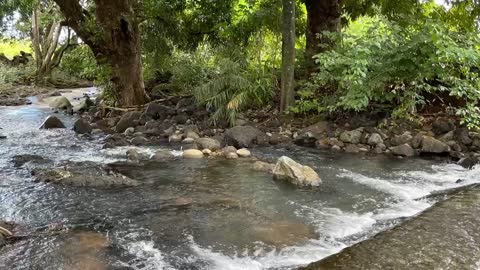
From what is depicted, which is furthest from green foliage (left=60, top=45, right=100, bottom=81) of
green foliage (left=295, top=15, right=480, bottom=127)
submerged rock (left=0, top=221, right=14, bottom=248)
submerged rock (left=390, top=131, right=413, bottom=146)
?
submerged rock (left=0, top=221, right=14, bottom=248)

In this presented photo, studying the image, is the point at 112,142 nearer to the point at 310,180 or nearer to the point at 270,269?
the point at 310,180

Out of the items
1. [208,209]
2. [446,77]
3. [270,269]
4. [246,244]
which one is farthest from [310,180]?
[446,77]

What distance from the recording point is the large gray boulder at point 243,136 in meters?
9.23

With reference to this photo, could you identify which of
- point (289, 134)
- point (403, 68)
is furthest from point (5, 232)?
point (403, 68)

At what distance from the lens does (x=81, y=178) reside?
265 inches

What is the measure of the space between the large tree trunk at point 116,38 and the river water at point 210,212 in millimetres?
4242

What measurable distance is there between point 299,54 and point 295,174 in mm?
6254

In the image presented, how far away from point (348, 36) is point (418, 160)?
3230mm

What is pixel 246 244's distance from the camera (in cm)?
462

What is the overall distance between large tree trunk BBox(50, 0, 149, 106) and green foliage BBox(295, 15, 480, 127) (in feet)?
16.6

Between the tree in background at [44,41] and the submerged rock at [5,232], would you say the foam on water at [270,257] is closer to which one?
the submerged rock at [5,232]

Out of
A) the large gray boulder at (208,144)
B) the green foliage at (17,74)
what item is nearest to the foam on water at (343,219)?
the large gray boulder at (208,144)

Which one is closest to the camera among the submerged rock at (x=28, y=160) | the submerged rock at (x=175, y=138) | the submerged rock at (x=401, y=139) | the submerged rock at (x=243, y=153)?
the submerged rock at (x=28, y=160)

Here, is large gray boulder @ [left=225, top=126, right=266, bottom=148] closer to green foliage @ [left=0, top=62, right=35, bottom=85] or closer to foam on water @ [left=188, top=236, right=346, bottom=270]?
foam on water @ [left=188, top=236, right=346, bottom=270]
